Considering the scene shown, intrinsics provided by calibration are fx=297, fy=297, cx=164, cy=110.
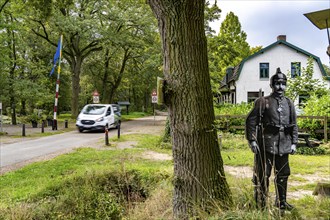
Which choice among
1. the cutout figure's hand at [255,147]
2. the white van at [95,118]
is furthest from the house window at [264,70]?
the cutout figure's hand at [255,147]

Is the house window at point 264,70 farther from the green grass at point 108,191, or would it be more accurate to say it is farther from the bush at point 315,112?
the green grass at point 108,191

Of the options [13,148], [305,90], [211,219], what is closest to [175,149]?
[211,219]

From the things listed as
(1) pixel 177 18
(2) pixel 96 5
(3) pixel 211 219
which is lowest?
(3) pixel 211 219

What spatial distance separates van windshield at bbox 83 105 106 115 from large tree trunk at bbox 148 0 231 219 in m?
15.2

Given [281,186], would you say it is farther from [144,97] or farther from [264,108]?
[144,97]

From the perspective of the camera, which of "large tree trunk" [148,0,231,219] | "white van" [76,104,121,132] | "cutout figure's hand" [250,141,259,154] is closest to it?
"large tree trunk" [148,0,231,219]

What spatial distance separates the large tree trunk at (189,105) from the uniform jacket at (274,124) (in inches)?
25.2

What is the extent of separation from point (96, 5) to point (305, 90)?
17.8 metres

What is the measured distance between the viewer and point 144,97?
54.8 metres

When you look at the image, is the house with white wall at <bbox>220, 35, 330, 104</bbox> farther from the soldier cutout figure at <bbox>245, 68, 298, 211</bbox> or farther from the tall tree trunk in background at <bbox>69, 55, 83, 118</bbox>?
the soldier cutout figure at <bbox>245, 68, 298, 211</bbox>

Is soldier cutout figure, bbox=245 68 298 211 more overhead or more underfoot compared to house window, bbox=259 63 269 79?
more underfoot

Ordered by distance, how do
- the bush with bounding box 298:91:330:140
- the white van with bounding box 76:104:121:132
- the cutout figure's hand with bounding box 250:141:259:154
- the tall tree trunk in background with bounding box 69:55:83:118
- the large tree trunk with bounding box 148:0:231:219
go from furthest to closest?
the tall tree trunk in background with bounding box 69:55:83:118, the white van with bounding box 76:104:121:132, the bush with bounding box 298:91:330:140, the cutout figure's hand with bounding box 250:141:259:154, the large tree trunk with bounding box 148:0:231:219

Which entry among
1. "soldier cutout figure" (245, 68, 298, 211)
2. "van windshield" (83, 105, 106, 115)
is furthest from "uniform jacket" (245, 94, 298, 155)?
"van windshield" (83, 105, 106, 115)

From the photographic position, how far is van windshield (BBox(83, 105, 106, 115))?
18312mm
